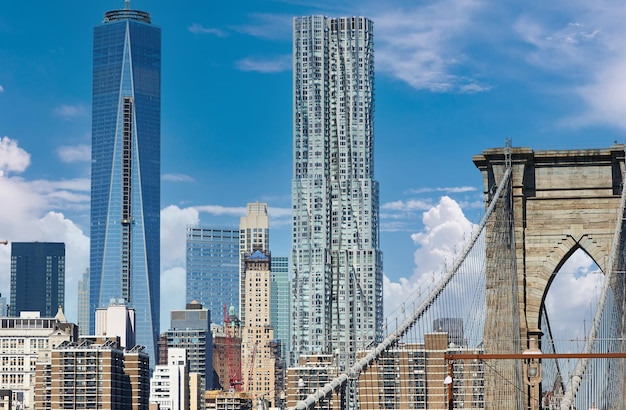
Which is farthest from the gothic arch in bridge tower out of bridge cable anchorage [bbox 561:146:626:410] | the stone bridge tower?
bridge cable anchorage [bbox 561:146:626:410]

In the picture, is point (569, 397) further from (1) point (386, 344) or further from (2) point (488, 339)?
(1) point (386, 344)

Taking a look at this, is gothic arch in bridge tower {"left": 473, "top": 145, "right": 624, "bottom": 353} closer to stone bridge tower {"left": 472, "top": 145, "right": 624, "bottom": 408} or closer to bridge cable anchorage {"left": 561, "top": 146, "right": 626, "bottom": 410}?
stone bridge tower {"left": 472, "top": 145, "right": 624, "bottom": 408}

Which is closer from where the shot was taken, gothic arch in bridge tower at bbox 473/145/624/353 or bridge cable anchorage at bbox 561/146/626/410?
bridge cable anchorage at bbox 561/146/626/410

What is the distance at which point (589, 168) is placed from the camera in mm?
48406

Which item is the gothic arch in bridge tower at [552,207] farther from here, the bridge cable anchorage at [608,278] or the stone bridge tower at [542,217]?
the bridge cable anchorage at [608,278]

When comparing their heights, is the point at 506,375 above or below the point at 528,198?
below

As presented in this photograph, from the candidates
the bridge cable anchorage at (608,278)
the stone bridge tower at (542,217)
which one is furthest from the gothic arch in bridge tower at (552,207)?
the bridge cable anchorage at (608,278)

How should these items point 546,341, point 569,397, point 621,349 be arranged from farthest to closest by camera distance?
point 546,341, point 621,349, point 569,397

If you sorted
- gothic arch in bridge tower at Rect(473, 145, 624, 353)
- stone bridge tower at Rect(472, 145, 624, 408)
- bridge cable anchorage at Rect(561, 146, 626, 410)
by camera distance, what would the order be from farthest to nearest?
gothic arch in bridge tower at Rect(473, 145, 624, 353) → stone bridge tower at Rect(472, 145, 624, 408) → bridge cable anchorage at Rect(561, 146, 626, 410)

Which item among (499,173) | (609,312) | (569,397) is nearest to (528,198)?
(499,173)

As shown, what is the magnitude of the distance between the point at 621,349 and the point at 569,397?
13.2 ft

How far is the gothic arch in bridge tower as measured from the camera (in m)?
47.7

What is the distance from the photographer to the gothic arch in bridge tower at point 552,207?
47688mm

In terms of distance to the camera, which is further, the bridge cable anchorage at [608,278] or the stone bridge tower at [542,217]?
the stone bridge tower at [542,217]
